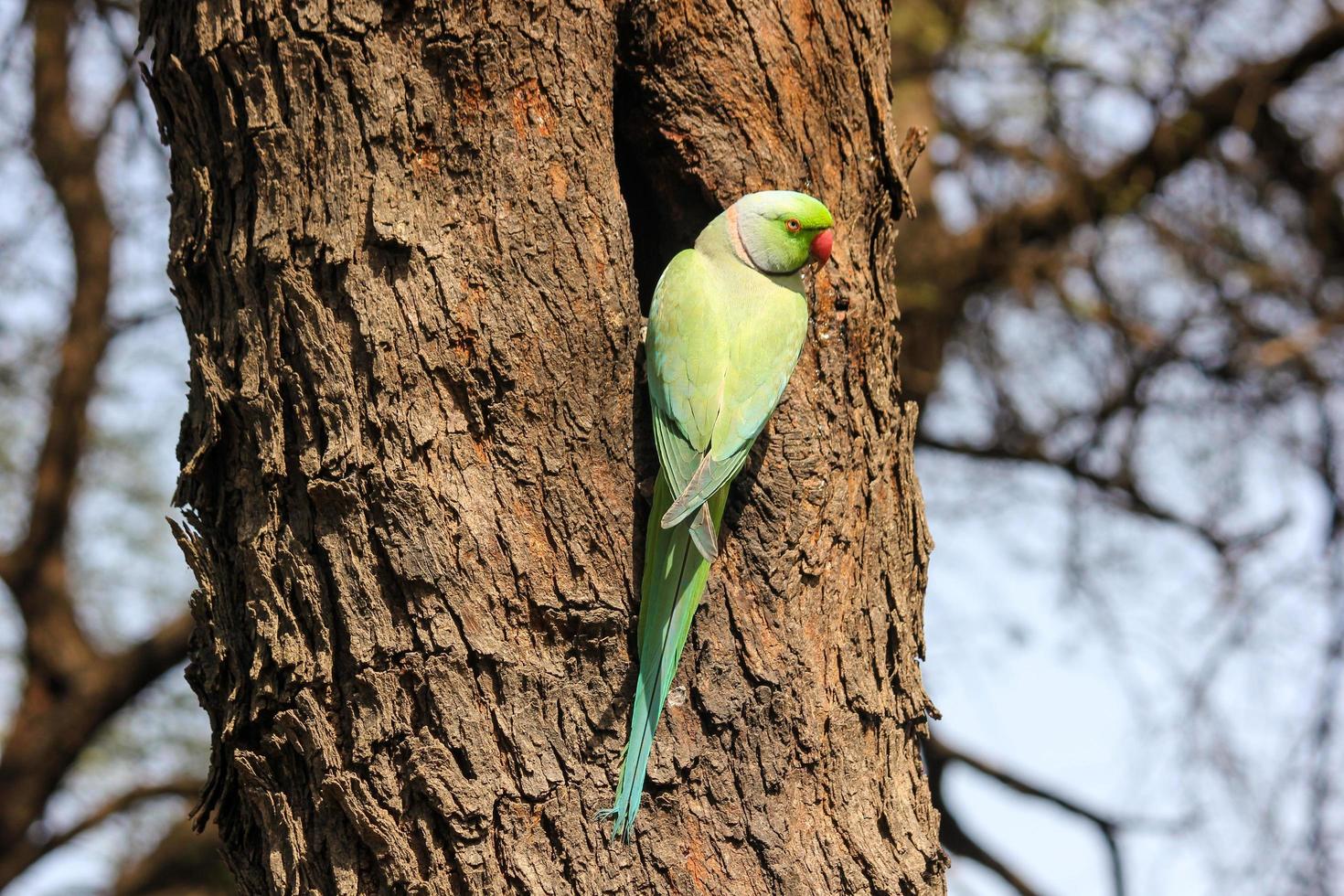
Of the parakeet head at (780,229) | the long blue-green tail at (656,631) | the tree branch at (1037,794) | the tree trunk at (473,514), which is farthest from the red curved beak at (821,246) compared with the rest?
the tree branch at (1037,794)

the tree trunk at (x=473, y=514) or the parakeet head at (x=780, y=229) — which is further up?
the parakeet head at (x=780, y=229)

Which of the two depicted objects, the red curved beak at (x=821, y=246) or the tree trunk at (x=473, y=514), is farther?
the red curved beak at (x=821, y=246)

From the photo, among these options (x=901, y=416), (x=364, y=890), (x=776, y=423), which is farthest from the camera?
(x=901, y=416)

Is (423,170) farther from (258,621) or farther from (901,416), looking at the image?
(901,416)

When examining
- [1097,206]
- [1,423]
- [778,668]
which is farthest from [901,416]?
[1,423]

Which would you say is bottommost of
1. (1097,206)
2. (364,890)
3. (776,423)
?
(364,890)

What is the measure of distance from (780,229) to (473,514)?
2.91 ft

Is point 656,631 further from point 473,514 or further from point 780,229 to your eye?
point 780,229

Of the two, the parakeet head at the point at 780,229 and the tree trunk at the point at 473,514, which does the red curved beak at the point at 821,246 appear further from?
the tree trunk at the point at 473,514

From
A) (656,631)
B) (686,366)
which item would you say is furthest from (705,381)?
(656,631)

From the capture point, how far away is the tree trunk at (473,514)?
79.7 inches

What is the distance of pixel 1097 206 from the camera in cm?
564

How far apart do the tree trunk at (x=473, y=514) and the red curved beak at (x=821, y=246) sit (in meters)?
0.22

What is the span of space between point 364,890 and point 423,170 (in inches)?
50.6
